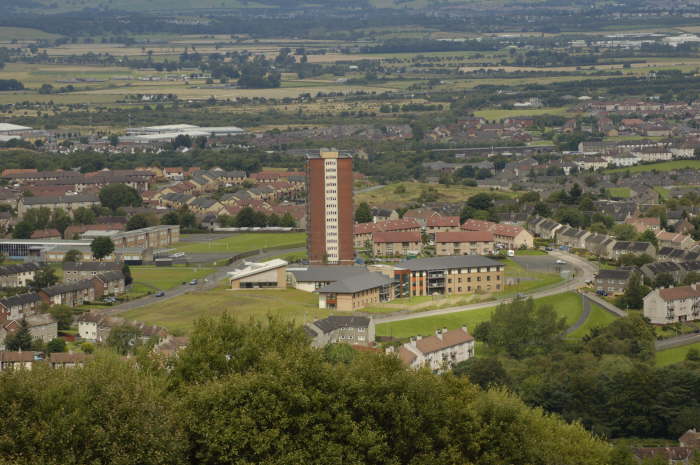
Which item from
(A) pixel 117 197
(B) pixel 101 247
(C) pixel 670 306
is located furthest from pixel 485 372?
(A) pixel 117 197

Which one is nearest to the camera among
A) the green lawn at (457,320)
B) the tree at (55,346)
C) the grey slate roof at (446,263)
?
the tree at (55,346)

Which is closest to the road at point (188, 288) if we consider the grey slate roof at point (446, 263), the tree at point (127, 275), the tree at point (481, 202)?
the tree at point (127, 275)

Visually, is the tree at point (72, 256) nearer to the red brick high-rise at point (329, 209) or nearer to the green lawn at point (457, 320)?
the red brick high-rise at point (329, 209)

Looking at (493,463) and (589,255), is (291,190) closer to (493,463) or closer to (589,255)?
(589,255)

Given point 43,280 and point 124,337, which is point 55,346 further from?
point 43,280

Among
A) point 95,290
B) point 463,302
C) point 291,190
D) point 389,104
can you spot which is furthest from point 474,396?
point 389,104

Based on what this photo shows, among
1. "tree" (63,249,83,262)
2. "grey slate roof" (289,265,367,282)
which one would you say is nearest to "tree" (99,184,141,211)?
"tree" (63,249,83,262)

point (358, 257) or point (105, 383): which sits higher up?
point (105, 383)
